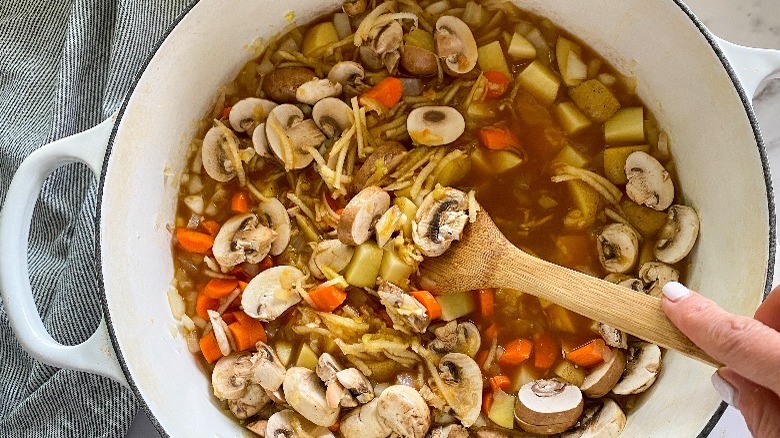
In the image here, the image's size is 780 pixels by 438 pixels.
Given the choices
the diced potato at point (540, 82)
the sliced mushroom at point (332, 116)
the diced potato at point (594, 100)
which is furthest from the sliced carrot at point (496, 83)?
the sliced mushroom at point (332, 116)

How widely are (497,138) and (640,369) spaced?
87cm

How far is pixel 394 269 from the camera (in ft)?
8.13

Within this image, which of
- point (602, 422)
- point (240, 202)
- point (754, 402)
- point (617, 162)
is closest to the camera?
point (754, 402)

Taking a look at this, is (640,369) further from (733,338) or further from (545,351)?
(733,338)

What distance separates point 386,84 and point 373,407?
106 cm

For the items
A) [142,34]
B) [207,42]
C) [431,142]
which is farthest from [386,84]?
[142,34]

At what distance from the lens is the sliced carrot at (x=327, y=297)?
249 centimetres

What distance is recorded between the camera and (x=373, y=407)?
8.08 ft

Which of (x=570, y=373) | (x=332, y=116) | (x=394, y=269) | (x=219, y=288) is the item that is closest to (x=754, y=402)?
(x=570, y=373)

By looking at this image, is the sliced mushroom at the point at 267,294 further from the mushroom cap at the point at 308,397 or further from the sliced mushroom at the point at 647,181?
the sliced mushroom at the point at 647,181

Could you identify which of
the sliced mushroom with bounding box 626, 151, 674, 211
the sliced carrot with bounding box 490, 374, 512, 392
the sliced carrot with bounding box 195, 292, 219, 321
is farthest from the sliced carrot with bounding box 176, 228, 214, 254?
the sliced mushroom with bounding box 626, 151, 674, 211

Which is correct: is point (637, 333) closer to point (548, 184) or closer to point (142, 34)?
point (548, 184)

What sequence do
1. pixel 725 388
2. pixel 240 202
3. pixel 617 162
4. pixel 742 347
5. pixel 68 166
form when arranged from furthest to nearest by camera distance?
pixel 68 166 → pixel 240 202 → pixel 617 162 → pixel 725 388 → pixel 742 347

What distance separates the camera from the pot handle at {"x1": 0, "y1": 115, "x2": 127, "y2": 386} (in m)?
2.15
